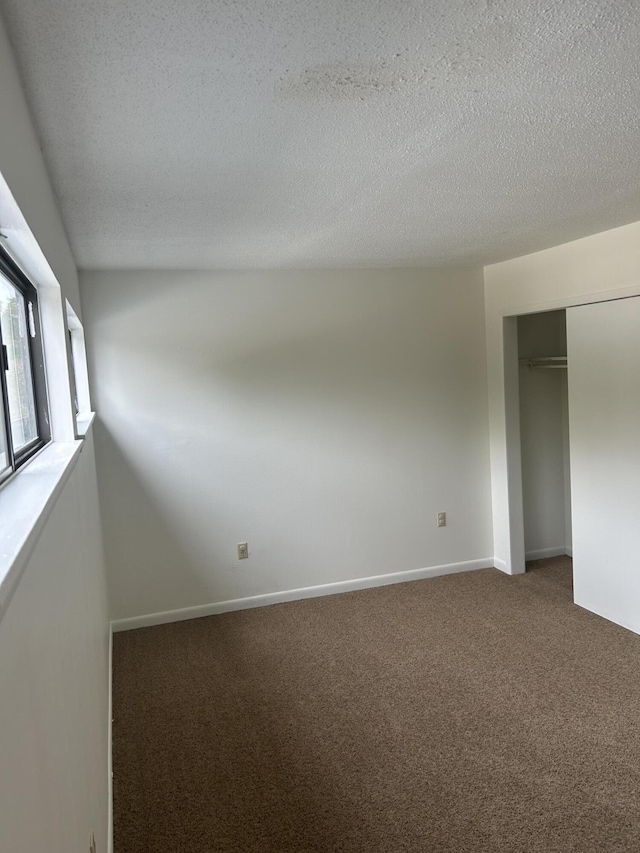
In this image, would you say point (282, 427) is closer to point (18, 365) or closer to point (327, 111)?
point (18, 365)

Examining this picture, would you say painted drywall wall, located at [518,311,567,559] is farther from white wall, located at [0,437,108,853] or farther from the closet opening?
white wall, located at [0,437,108,853]

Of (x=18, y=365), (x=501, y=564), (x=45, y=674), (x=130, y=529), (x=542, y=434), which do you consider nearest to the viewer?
(x=45, y=674)

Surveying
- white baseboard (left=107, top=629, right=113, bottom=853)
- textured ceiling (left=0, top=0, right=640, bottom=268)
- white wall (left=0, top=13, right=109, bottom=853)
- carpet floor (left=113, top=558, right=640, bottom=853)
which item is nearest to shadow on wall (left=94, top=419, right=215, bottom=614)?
carpet floor (left=113, top=558, right=640, bottom=853)

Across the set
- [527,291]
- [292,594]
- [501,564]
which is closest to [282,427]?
[292,594]

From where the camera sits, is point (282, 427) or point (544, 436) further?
point (544, 436)

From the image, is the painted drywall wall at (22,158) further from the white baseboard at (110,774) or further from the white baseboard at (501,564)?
the white baseboard at (501,564)

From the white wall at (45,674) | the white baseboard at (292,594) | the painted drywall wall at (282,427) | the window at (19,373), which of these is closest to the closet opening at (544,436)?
the painted drywall wall at (282,427)

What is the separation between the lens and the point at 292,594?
14.7 ft

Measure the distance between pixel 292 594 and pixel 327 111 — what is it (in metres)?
3.48

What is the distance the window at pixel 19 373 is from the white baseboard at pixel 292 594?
7.44 ft

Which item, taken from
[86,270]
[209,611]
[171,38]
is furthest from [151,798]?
[86,270]

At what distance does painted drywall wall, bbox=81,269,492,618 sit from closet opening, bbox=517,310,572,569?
0.38 metres

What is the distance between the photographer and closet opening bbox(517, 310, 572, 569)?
496cm

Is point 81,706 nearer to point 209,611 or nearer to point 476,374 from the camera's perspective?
point 209,611
